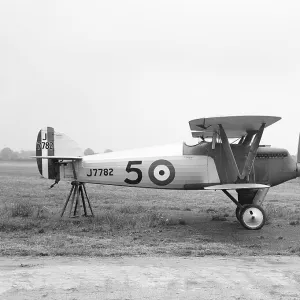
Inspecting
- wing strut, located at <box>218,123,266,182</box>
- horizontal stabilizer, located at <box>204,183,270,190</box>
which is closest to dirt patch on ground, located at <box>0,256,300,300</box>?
horizontal stabilizer, located at <box>204,183,270,190</box>

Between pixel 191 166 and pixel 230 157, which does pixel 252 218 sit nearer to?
pixel 230 157

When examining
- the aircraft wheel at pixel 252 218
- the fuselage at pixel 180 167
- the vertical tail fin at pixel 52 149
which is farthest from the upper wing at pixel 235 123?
the vertical tail fin at pixel 52 149

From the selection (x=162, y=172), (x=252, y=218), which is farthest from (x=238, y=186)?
(x=162, y=172)

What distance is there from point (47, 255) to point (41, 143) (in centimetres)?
615

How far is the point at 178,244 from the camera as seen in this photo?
28.9 ft

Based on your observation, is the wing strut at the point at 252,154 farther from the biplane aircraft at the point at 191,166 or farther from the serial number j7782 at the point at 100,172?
the serial number j7782 at the point at 100,172

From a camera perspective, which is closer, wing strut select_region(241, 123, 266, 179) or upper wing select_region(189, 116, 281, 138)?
upper wing select_region(189, 116, 281, 138)

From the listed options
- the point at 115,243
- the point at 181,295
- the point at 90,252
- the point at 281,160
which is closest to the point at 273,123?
the point at 281,160

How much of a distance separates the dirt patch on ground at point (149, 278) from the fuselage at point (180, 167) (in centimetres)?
498

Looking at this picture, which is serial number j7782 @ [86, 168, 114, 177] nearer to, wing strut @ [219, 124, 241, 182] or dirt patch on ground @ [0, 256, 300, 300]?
wing strut @ [219, 124, 241, 182]

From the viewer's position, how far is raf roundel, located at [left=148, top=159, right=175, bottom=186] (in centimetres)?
1233

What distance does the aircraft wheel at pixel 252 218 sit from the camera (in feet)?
36.9

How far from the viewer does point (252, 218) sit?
1124 cm

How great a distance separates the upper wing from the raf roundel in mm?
1341
